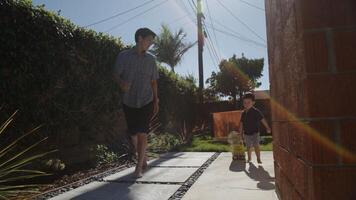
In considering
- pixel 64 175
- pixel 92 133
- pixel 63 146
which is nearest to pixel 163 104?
pixel 92 133

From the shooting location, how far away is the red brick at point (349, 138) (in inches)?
49.7

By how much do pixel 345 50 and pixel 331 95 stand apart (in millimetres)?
152

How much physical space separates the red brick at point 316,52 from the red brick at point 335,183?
1.08ft

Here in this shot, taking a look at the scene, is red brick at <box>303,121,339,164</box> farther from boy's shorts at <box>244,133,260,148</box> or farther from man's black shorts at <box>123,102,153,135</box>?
boy's shorts at <box>244,133,260,148</box>

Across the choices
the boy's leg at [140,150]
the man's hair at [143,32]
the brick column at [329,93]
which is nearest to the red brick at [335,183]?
the brick column at [329,93]

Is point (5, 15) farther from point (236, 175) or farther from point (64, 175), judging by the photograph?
point (236, 175)

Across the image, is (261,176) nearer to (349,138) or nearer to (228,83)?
(349,138)

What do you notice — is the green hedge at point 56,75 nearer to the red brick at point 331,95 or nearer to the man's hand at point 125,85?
the man's hand at point 125,85

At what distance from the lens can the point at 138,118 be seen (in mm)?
4863

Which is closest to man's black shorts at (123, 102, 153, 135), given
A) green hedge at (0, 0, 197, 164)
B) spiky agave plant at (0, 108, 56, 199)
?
spiky agave plant at (0, 108, 56, 199)

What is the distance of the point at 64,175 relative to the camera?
501cm

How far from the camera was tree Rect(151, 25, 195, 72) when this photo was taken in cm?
3856

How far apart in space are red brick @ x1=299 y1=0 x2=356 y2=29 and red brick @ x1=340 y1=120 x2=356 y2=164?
0.32 m

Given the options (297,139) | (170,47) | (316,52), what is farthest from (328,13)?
(170,47)
